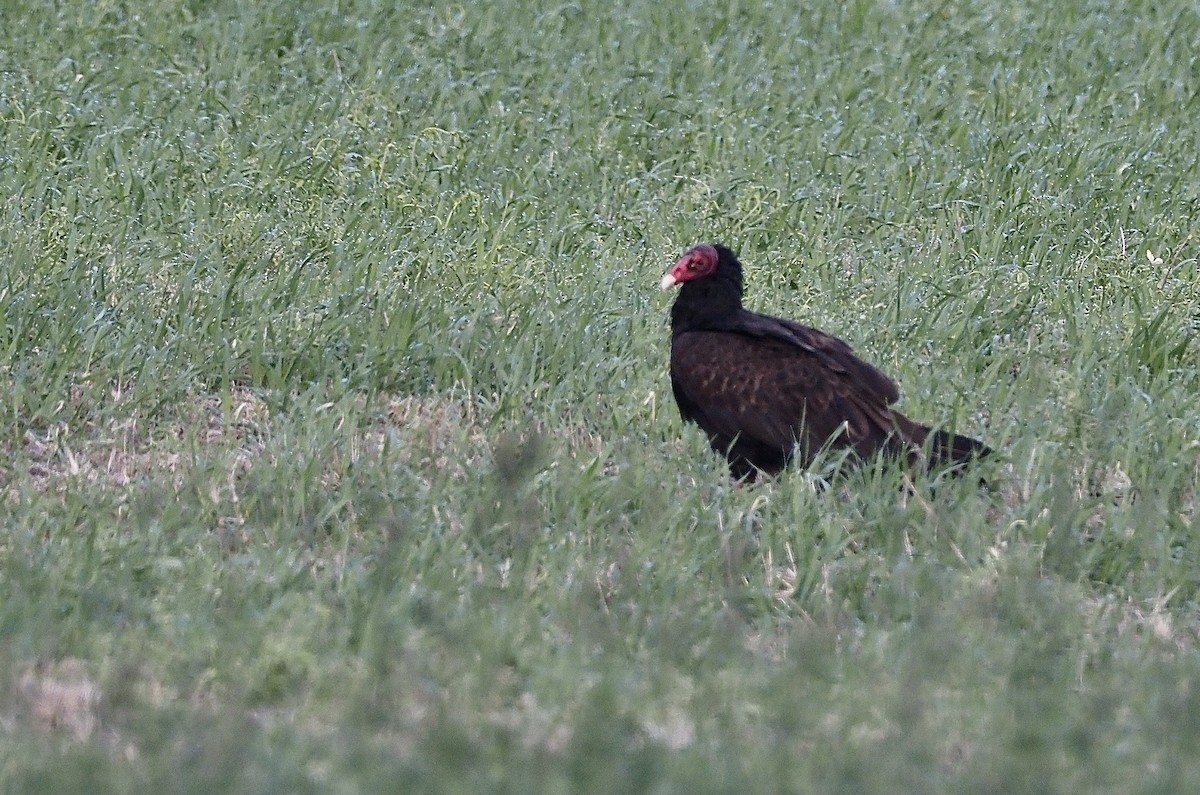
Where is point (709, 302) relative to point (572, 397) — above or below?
above

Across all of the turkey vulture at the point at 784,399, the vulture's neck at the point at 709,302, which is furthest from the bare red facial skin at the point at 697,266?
the turkey vulture at the point at 784,399

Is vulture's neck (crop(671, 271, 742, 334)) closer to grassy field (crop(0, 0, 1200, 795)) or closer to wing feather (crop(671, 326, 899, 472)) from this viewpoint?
wing feather (crop(671, 326, 899, 472))

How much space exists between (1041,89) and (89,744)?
340 inches

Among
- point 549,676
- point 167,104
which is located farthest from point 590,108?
point 549,676

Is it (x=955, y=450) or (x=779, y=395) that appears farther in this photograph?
(x=779, y=395)

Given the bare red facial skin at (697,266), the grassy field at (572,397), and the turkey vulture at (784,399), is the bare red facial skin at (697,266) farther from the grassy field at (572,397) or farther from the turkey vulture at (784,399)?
the grassy field at (572,397)

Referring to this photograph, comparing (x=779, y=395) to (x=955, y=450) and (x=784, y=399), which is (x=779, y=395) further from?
(x=955, y=450)

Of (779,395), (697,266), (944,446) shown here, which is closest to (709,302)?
(697,266)

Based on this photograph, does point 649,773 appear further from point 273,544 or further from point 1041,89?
point 1041,89

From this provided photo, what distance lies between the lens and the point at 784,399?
19.8 feet

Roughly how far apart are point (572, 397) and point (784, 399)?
94cm

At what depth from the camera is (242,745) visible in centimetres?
364

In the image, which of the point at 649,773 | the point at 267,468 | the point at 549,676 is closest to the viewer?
the point at 649,773

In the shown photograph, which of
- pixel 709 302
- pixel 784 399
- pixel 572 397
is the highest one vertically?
pixel 709 302
